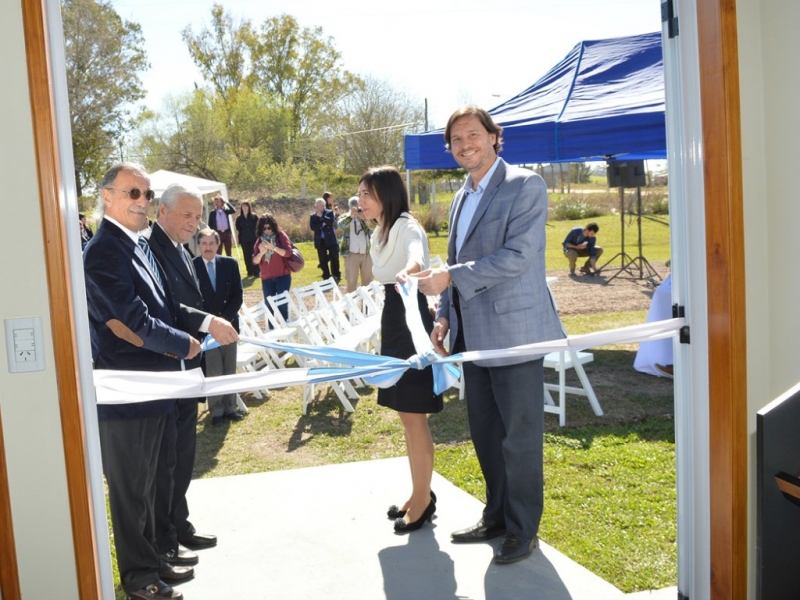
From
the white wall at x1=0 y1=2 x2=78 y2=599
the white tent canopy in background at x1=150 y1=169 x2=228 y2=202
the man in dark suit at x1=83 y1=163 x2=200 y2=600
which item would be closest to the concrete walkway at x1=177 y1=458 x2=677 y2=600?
the man in dark suit at x1=83 y1=163 x2=200 y2=600

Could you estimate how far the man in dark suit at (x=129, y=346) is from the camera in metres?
2.93

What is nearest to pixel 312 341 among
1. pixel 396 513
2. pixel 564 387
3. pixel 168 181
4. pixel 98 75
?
pixel 564 387

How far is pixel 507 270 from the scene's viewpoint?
3166 millimetres

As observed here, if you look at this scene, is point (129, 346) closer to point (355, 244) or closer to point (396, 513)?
point (396, 513)

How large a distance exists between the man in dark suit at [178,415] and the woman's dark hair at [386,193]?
33.1 inches

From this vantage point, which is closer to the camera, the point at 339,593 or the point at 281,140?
the point at 339,593

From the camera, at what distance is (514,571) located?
10.8 feet

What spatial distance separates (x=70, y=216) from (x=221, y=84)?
42266 millimetres

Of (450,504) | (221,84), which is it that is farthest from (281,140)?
(450,504)

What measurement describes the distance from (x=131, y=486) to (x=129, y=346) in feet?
1.88

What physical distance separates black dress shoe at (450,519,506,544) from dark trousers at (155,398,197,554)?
134 cm

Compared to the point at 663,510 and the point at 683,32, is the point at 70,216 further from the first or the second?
the point at 663,510

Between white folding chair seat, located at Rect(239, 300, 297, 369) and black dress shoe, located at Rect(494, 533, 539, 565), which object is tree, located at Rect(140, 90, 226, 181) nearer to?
white folding chair seat, located at Rect(239, 300, 297, 369)

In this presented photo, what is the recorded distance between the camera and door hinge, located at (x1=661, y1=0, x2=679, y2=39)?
2613 millimetres
